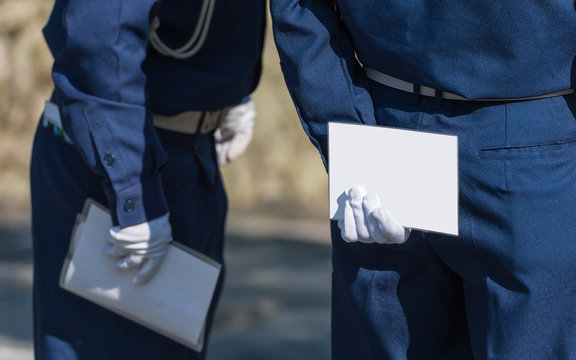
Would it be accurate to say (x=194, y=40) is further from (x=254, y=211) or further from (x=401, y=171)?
(x=254, y=211)

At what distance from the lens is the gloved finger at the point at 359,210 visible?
1.48 meters

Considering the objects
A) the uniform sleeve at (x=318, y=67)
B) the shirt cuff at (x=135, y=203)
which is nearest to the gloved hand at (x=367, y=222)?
the uniform sleeve at (x=318, y=67)

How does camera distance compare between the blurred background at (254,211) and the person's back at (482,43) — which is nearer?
the person's back at (482,43)

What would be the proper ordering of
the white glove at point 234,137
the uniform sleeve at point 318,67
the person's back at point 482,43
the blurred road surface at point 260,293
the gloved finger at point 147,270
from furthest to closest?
the blurred road surface at point 260,293
the white glove at point 234,137
the gloved finger at point 147,270
the uniform sleeve at point 318,67
the person's back at point 482,43

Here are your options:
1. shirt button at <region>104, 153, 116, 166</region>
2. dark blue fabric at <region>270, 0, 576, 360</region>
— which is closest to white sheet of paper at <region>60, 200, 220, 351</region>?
shirt button at <region>104, 153, 116, 166</region>

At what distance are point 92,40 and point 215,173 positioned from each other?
0.47 meters

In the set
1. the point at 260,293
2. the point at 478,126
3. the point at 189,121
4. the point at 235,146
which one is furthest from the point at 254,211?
the point at 478,126

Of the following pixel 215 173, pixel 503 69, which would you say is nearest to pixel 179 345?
pixel 215 173

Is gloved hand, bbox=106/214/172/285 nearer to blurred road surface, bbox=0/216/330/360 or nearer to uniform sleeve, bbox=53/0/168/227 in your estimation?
uniform sleeve, bbox=53/0/168/227

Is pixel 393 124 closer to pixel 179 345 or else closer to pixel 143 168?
pixel 143 168

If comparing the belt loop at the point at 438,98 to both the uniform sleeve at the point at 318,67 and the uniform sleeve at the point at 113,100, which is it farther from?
the uniform sleeve at the point at 113,100

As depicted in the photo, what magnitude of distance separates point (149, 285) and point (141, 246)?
0.11m

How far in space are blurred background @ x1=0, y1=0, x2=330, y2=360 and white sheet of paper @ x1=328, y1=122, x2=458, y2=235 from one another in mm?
1931

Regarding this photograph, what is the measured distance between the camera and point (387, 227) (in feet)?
4.78
